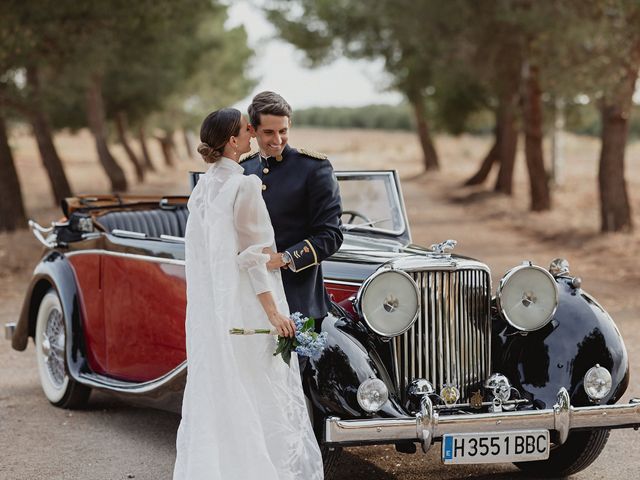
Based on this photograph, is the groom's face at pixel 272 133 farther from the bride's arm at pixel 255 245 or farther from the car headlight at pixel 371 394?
the car headlight at pixel 371 394

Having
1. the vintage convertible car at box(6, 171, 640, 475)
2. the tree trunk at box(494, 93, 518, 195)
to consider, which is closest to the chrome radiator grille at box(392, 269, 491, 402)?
the vintage convertible car at box(6, 171, 640, 475)

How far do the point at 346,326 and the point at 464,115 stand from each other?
29.2 metres

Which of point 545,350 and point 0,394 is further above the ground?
point 545,350

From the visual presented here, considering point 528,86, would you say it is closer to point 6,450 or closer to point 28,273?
point 28,273

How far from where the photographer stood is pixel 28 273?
13.9m

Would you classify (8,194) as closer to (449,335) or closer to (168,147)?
(449,335)

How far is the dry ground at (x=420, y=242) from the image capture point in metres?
5.38

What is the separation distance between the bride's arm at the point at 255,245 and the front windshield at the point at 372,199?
96.0 inches

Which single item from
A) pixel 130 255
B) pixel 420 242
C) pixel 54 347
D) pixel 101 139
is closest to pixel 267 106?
pixel 130 255

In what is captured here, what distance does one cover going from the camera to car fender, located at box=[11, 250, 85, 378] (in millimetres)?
6562

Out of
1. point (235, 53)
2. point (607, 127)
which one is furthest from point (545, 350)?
point (235, 53)

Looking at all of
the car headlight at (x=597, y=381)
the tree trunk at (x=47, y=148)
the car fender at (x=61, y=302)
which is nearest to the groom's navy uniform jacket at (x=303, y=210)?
the car headlight at (x=597, y=381)

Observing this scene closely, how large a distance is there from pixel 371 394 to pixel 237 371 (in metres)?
0.70

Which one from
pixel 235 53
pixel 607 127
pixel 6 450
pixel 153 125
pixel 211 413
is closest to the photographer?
pixel 211 413
